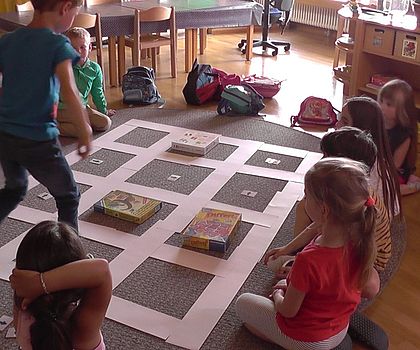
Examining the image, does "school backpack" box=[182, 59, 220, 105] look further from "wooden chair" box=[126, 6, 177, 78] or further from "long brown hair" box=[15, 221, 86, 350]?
"long brown hair" box=[15, 221, 86, 350]

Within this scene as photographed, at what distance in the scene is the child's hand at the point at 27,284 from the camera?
1193mm

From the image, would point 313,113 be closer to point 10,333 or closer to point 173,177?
point 173,177

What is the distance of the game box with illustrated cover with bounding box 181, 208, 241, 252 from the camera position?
2.22m

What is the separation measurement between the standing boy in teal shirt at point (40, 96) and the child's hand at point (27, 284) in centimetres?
69

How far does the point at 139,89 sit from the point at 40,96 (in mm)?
2109

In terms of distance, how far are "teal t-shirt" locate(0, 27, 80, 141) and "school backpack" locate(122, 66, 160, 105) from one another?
2004 mm

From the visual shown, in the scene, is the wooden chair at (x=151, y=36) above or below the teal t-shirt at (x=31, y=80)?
below

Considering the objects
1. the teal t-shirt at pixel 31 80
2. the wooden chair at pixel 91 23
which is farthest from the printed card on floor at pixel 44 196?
the wooden chair at pixel 91 23

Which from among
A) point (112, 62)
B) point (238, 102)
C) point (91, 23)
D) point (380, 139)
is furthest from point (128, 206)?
point (112, 62)

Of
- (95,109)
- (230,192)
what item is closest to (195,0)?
(95,109)

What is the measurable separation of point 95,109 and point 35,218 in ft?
4.48

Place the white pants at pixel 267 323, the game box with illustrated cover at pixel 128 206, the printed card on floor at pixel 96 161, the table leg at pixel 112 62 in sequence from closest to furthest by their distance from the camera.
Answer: the white pants at pixel 267 323, the game box with illustrated cover at pixel 128 206, the printed card on floor at pixel 96 161, the table leg at pixel 112 62

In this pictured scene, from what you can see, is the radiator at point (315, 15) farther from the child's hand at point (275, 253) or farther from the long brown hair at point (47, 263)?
the long brown hair at point (47, 263)

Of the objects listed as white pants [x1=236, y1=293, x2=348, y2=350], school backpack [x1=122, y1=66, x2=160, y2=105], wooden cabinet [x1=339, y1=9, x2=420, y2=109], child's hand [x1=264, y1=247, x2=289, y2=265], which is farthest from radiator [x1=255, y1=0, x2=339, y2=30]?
white pants [x1=236, y1=293, x2=348, y2=350]
